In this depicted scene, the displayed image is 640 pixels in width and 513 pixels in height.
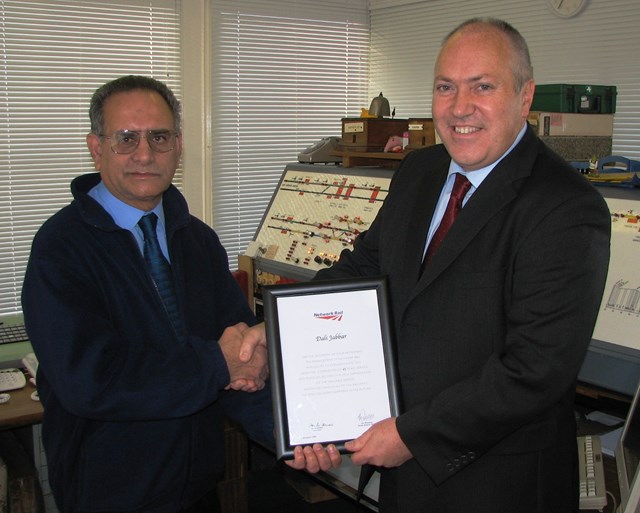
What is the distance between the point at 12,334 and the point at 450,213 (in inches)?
87.3

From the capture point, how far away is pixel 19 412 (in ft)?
8.21

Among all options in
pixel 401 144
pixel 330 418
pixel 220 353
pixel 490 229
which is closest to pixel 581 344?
pixel 490 229

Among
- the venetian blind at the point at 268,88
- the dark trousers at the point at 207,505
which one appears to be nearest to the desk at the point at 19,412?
the dark trousers at the point at 207,505

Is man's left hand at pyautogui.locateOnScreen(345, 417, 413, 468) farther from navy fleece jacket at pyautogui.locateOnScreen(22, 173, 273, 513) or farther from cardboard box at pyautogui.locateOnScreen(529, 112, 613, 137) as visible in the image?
cardboard box at pyautogui.locateOnScreen(529, 112, 613, 137)

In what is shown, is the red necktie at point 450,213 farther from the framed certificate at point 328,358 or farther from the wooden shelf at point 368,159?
the wooden shelf at point 368,159

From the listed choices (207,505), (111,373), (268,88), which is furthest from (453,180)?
(268,88)

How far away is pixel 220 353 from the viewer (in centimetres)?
174

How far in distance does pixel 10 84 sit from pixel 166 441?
244 cm

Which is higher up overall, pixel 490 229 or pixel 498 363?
pixel 490 229

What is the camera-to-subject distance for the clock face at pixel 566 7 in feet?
11.9

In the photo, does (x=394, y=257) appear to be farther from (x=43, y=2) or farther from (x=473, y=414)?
(x=43, y=2)

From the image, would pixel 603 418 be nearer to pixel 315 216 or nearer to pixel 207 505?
pixel 207 505

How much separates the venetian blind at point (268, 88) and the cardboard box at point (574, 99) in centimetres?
190

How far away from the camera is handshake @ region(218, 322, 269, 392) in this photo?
5.89 ft
